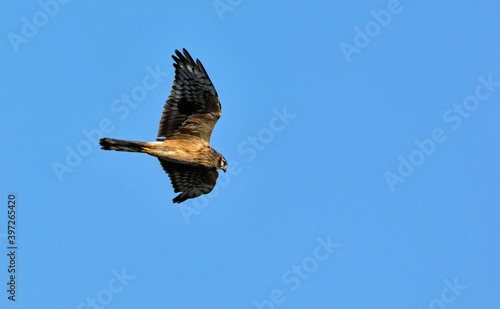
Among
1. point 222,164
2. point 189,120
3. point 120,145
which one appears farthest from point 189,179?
point 120,145

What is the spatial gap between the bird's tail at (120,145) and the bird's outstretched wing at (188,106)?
2.37ft

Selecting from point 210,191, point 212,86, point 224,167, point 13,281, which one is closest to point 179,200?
point 210,191

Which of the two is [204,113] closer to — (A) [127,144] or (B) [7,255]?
(A) [127,144]

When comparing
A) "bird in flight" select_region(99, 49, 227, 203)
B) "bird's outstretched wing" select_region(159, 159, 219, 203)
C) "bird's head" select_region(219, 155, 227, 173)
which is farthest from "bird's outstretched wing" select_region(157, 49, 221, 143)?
"bird's outstretched wing" select_region(159, 159, 219, 203)

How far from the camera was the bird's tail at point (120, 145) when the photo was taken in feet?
47.2

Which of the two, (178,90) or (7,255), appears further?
(7,255)

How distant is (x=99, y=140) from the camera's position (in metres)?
14.5

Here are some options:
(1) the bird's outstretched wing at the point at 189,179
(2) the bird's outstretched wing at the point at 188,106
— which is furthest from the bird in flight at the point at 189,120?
Answer: (1) the bird's outstretched wing at the point at 189,179

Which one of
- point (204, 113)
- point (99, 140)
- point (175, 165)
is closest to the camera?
point (99, 140)

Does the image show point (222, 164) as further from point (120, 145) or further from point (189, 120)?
point (120, 145)

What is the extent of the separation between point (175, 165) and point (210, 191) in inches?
39.9

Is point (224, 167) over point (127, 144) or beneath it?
beneath

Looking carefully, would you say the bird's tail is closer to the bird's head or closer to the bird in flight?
the bird in flight

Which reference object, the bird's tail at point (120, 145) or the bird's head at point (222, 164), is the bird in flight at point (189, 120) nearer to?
the bird's head at point (222, 164)
